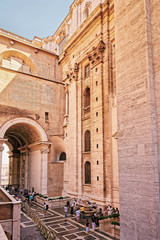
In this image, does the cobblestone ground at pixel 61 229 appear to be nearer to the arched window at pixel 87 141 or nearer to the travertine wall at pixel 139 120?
the travertine wall at pixel 139 120

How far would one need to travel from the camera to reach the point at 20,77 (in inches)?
902

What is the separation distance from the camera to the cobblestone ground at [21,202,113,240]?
37.0ft

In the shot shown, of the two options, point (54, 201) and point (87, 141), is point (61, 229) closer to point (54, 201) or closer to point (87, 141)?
point (54, 201)

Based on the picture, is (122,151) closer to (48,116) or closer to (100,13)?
(100,13)

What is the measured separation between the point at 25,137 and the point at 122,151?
21.3 m

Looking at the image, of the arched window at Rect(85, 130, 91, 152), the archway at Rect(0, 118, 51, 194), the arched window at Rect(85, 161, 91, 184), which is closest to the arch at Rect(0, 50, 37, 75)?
the archway at Rect(0, 118, 51, 194)

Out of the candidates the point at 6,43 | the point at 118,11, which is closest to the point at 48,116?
the point at 6,43

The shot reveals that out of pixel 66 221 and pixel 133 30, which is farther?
pixel 66 221

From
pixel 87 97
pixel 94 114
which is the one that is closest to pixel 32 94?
pixel 87 97

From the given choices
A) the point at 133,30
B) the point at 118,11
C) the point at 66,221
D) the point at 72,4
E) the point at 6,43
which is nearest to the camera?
the point at 133,30

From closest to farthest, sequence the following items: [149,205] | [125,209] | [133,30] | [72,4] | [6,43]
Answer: [149,205] → [125,209] → [133,30] → [6,43] → [72,4]

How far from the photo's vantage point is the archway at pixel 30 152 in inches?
877

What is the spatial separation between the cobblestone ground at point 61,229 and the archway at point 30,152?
722 centimetres

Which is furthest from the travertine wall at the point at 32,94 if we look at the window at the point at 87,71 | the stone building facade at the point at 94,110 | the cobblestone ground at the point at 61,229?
the cobblestone ground at the point at 61,229
